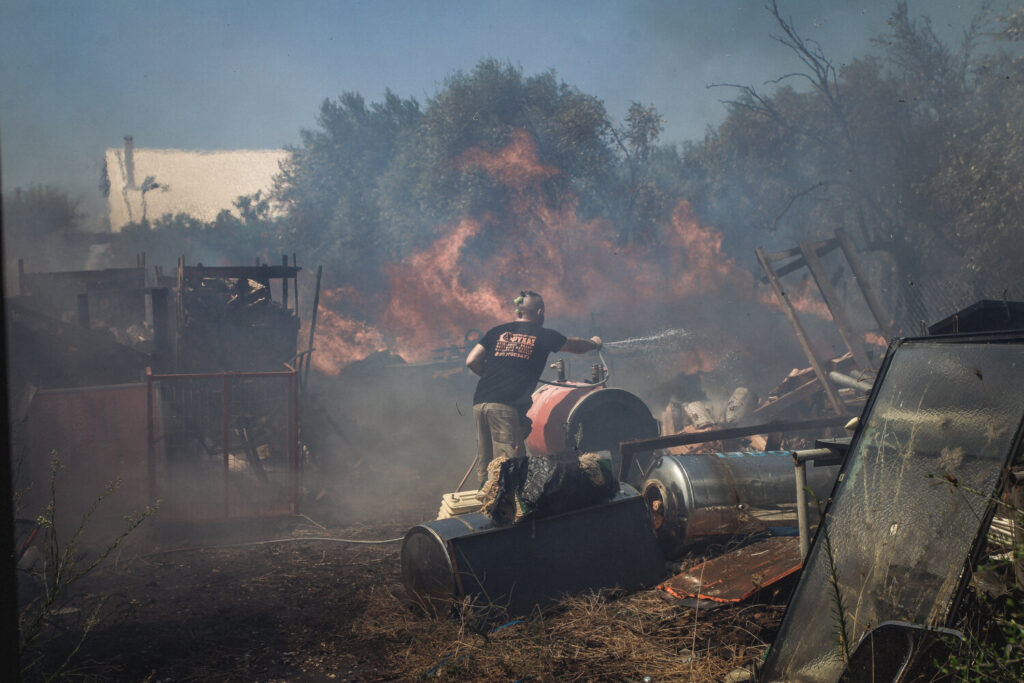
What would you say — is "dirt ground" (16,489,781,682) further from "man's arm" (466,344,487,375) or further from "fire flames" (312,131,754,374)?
"fire flames" (312,131,754,374)

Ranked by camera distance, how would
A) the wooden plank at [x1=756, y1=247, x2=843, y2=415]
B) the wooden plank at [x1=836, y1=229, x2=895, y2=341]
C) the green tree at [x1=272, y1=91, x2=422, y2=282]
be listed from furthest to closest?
the green tree at [x1=272, y1=91, x2=422, y2=282]
the wooden plank at [x1=836, y1=229, x2=895, y2=341]
the wooden plank at [x1=756, y1=247, x2=843, y2=415]

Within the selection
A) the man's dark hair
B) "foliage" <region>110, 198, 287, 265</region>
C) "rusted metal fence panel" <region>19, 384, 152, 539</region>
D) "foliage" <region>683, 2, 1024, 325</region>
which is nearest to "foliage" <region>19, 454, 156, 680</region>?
"rusted metal fence panel" <region>19, 384, 152, 539</region>

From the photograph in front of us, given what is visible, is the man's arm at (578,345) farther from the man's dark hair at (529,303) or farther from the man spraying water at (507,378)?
the man's dark hair at (529,303)

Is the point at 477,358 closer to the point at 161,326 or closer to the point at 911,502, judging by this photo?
the point at 911,502

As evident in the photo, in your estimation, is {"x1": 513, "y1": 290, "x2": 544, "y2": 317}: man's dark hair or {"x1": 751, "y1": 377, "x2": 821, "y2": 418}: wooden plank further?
{"x1": 751, "y1": 377, "x2": 821, "y2": 418}: wooden plank

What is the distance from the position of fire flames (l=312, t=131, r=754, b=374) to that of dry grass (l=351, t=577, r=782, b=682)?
14.7m

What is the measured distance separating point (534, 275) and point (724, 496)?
1696 cm

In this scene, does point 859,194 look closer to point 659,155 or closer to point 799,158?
point 799,158

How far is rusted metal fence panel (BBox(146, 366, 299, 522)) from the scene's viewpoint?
25.9 feet

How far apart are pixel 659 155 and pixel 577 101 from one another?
7.73 metres

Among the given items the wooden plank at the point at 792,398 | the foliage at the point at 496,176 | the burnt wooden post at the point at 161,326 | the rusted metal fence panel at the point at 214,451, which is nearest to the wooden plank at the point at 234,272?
the burnt wooden post at the point at 161,326

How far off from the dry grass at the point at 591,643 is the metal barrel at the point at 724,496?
784mm

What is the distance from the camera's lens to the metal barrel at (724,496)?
5312 mm

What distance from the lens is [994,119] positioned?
15.0m
